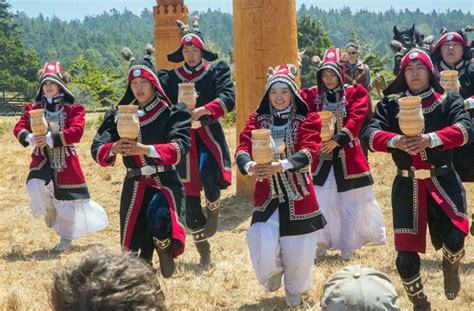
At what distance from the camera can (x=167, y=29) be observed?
1647 cm

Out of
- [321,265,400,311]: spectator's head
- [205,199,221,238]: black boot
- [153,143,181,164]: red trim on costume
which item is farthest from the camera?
[205,199,221,238]: black boot

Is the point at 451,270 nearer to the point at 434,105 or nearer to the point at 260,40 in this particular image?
the point at 434,105

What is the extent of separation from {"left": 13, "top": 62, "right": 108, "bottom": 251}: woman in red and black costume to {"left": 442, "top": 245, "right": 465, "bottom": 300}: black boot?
4230 mm

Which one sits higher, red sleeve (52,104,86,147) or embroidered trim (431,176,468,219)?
red sleeve (52,104,86,147)

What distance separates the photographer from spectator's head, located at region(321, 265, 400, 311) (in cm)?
250

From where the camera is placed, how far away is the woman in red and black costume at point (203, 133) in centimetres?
784

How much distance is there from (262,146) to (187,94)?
6.67 ft

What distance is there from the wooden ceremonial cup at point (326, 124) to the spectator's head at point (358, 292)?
185 inches

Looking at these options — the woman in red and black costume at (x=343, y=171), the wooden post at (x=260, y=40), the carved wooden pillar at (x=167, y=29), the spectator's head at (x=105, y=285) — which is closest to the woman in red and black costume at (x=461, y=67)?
the woman in red and black costume at (x=343, y=171)

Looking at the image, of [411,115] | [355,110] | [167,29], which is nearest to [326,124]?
[355,110]

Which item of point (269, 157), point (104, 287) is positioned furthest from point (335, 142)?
point (104, 287)

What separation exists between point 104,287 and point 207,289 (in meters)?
4.48

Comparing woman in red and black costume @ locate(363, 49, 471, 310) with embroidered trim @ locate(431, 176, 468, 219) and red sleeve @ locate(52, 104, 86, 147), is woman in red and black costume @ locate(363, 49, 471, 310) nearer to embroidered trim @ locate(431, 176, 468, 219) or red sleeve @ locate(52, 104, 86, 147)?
embroidered trim @ locate(431, 176, 468, 219)

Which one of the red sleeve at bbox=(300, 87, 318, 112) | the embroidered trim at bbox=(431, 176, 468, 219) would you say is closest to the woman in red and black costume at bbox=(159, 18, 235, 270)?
the red sleeve at bbox=(300, 87, 318, 112)
